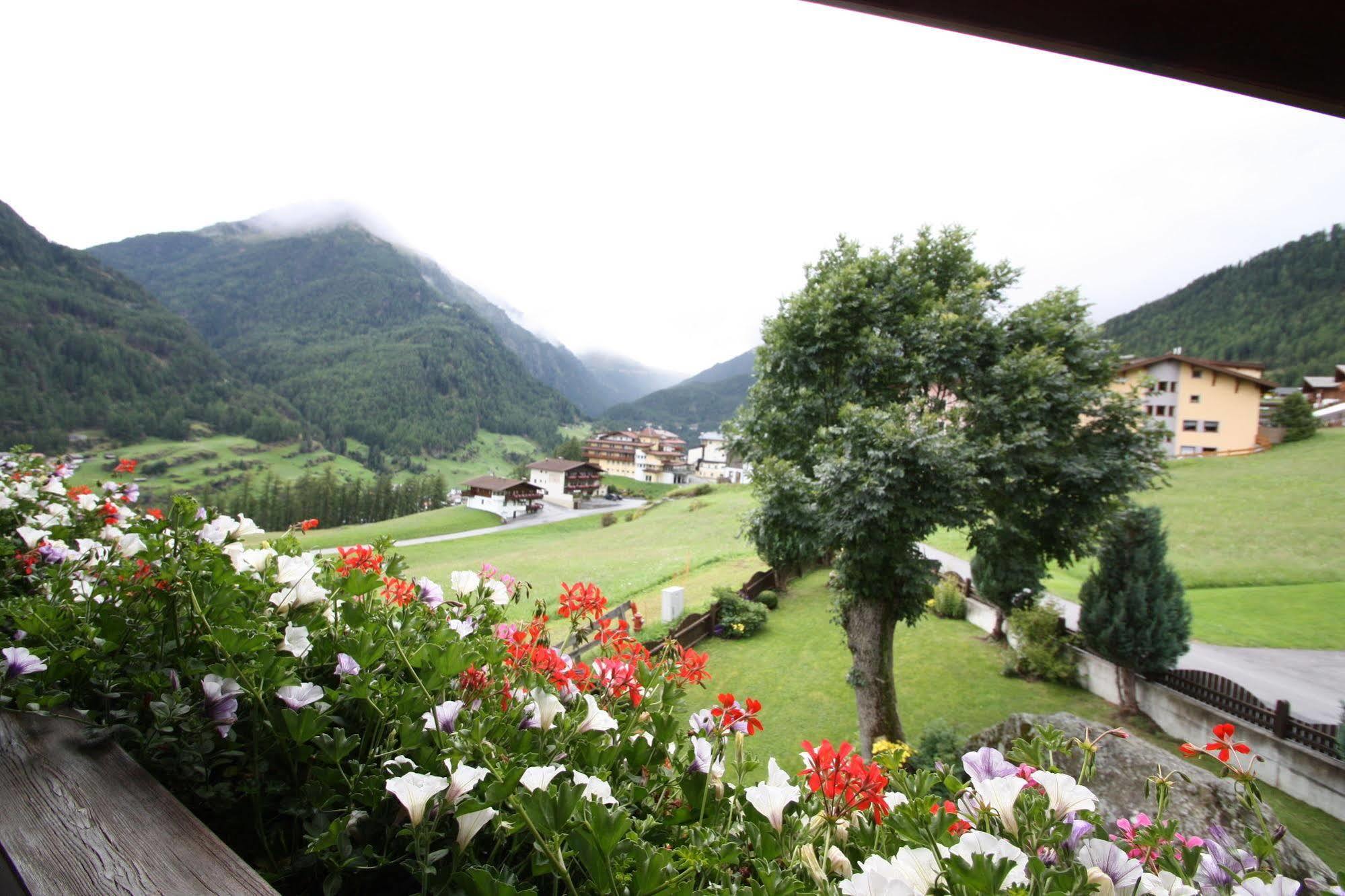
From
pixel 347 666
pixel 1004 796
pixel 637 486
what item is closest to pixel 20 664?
pixel 347 666

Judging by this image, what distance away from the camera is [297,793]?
0.99 metres

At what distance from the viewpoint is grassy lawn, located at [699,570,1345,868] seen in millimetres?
8133

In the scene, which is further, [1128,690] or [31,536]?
[1128,690]

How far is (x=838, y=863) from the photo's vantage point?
0.93 meters

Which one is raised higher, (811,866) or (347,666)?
(347,666)

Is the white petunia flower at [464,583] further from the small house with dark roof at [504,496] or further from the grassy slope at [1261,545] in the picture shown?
the small house with dark roof at [504,496]

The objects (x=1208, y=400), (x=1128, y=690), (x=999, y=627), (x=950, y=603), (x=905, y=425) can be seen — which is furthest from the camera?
(x=1208, y=400)

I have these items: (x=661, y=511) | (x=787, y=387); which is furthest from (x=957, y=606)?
(x=661, y=511)

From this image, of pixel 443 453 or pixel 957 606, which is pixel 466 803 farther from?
pixel 443 453

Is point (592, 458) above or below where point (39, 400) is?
below

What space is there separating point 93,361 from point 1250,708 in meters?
100

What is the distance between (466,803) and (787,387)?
8.85 metres

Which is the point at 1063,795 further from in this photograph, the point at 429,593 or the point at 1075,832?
the point at 429,593

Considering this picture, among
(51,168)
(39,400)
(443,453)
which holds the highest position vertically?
(51,168)
